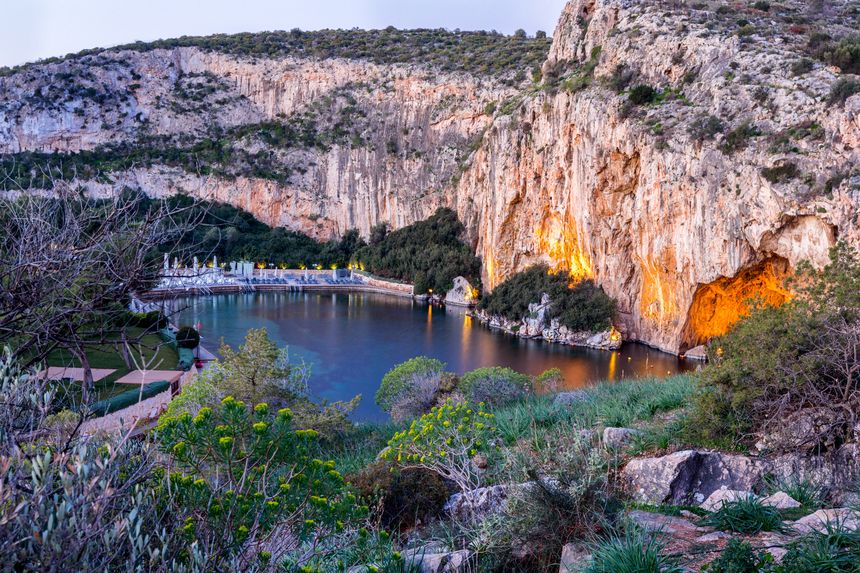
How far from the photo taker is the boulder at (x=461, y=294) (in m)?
41.7

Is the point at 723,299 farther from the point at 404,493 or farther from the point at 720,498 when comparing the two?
the point at 404,493

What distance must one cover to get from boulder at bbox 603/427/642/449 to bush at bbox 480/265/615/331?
23.8 meters

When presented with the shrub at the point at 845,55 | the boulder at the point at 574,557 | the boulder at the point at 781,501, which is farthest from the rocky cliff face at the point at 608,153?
the boulder at the point at 781,501

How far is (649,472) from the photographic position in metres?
4.90

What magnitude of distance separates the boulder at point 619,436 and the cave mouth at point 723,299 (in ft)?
64.1

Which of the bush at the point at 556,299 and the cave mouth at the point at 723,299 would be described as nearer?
the cave mouth at the point at 723,299

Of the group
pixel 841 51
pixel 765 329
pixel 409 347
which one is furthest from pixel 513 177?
pixel 765 329

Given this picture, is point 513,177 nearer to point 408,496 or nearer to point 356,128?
point 356,128

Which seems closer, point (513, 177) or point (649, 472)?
point (649, 472)

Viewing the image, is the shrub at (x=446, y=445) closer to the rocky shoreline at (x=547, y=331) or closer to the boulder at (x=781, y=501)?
the boulder at (x=781, y=501)

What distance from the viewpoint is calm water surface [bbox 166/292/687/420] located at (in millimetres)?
23250

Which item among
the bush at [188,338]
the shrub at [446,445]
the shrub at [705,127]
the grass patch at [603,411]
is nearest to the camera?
the shrub at [446,445]

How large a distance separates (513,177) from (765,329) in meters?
31.1

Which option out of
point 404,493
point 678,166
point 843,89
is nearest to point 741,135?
point 678,166
